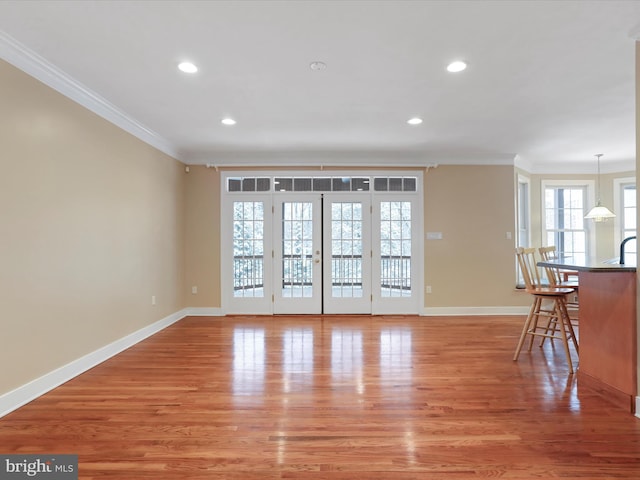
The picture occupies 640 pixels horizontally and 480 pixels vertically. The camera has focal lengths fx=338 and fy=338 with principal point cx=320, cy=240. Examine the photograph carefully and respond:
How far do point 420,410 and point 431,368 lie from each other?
2.92ft

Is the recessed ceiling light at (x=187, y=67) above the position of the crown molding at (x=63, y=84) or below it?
above

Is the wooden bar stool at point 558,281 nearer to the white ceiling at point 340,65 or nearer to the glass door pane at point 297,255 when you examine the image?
the white ceiling at point 340,65

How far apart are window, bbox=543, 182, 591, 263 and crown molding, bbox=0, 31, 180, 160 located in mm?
6857

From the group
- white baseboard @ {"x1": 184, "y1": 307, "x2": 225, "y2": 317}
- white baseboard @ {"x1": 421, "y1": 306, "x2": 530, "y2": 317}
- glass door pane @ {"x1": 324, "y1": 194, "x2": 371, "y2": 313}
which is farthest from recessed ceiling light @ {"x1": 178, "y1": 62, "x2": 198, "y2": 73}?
white baseboard @ {"x1": 421, "y1": 306, "x2": 530, "y2": 317}

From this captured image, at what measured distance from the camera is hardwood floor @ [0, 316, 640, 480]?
5.94 feet

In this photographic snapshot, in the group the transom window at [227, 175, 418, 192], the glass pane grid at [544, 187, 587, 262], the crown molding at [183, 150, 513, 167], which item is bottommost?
the glass pane grid at [544, 187, 587, 262]

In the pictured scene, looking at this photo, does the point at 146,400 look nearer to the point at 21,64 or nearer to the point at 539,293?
the point at 21,64

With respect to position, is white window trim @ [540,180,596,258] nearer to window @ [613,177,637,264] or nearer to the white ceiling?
window @ [613,177,637,264]

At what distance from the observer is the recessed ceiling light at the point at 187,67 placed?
8.75 ft

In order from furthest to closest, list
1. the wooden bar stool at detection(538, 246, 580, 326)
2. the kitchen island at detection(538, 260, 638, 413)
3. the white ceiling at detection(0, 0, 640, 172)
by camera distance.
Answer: the wooden bar stool at detection(538, 246, 580, 326), the kitchen island at detection(538, 260, 638, 413), the white ceiling at detection(0, 0, 640, 172)

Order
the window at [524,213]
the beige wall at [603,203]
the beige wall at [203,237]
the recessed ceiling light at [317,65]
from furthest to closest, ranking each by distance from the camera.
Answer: the beige wall at [603,203] → the window at [524,213] → the beige wall at [203,237] → the recessed ceiling light at [317,65]

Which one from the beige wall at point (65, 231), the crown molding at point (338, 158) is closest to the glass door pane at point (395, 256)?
the crown molding at point (338, 158)

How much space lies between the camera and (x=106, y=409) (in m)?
2.42

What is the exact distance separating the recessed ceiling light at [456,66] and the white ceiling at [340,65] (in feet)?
0.27
